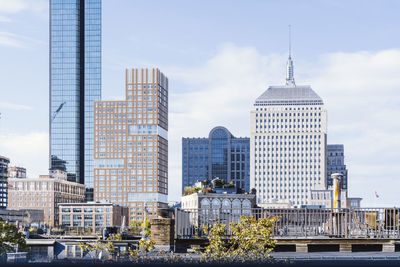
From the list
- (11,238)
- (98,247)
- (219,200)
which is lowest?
(11,238)

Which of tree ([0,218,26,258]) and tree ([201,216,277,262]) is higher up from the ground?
tree ([201,216,277,262])

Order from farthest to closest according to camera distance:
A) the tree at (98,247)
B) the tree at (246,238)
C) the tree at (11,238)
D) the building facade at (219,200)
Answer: the building facade at (219,200)
the tree at (11,238)
the tree at (246,238)
the tree at (98,247)

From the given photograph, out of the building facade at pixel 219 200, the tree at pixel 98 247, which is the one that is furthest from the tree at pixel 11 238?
the building facade at pixel 219 200

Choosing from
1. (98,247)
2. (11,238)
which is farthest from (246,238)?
(11,238)

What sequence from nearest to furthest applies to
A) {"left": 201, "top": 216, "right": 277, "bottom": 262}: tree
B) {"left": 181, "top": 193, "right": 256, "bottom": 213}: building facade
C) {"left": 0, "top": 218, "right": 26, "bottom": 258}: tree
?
{"left": 201, "top": 216, "right": 277, "bottom": 262}: tree, {"left": 0, "top": 218, "right": 26, "bottom": 258}: tree, {"left": 181, "top": 193, "right": 256, "bottom": 213}: building facade

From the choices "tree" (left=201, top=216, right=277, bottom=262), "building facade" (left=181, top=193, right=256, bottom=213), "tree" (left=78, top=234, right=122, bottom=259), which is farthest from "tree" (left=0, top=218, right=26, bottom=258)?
"building facade" (left=181, top=193, right=256, bottom=213)

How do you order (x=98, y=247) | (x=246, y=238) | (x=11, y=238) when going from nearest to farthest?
(x=98, y=247)
(x=246, y=238)
(x=11, y=238)

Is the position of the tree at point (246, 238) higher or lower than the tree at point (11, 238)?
higher

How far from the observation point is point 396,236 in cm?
3425

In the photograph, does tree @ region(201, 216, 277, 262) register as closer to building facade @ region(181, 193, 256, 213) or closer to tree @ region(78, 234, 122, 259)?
tree @ region(78, 234, 122, 259)

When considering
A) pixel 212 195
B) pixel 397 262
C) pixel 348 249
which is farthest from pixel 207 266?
pixel 212 195

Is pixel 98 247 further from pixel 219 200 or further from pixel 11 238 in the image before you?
pixel 219 200

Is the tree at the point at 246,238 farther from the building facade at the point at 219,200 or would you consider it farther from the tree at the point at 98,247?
the building facade at the point at 219,200

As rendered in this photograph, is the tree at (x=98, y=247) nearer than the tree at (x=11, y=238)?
Yes
